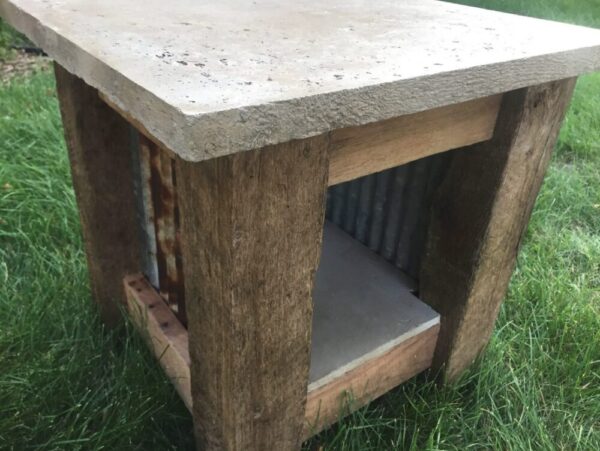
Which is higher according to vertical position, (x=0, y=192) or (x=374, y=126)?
(x=374, y=126)

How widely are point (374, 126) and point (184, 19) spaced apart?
0.47 metres

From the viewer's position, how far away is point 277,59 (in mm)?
951

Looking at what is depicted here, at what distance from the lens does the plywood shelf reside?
1435 millimetres

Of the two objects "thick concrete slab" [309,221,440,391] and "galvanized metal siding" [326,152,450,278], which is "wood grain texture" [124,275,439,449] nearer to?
"thick concrete slab" [309,221,440,391]

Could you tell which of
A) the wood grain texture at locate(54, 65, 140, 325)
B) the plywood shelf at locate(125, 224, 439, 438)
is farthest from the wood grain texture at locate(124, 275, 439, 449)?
the wood grain texture at locate(54, 65, 140, 325)

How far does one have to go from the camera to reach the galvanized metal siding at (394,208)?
1.61 meters

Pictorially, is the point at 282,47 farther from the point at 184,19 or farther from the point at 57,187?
the point at 57,187

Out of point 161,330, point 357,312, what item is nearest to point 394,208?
point 357,312

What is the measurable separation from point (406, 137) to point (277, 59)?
0.31 metres

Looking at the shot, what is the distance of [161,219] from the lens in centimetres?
156

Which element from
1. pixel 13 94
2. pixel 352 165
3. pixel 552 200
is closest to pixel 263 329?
pixel 352 165

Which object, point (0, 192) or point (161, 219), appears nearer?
point (161, 219)

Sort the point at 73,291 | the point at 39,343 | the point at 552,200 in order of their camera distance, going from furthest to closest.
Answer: the point at 552,200
the point at 73,291
the point at 39,343

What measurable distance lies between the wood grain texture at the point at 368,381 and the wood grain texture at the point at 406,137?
571 mm
